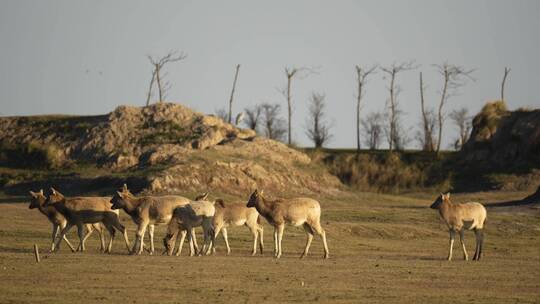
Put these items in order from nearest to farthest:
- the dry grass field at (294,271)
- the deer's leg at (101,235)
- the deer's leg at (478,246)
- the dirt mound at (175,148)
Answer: the dry grass field at (294,271) < the deer's leg at (101,235) < the deer's leg at (478,246) < the dirt mound at (175,148)

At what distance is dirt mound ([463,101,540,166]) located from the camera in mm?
68375

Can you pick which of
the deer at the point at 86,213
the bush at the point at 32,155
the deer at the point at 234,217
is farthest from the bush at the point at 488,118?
the deer at the point at 86,213

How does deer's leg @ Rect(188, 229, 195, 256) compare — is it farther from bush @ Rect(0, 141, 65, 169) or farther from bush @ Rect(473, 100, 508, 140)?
bush @ Rect(473, 100, 508, 140)

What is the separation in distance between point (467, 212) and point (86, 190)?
1070 inches

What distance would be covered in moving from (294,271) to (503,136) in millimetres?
47397

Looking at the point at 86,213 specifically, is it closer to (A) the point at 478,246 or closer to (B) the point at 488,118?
Result: (A) the point at 478,246

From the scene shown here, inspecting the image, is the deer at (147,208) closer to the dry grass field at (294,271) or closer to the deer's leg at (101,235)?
the deer's leg at (101,235)

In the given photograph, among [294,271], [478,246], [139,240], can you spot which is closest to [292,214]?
[294,271]

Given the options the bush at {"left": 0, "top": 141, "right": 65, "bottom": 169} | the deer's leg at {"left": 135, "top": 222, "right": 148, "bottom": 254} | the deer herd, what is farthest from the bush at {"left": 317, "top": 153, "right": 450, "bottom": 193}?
the deer's leg at {"left": 135, "top": 222, "right": 148, "bottom": 254}

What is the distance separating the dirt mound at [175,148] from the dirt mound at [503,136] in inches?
526

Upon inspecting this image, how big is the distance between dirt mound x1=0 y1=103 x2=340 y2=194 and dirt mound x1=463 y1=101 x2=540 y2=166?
1337cm

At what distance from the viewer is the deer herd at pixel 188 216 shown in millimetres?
32625

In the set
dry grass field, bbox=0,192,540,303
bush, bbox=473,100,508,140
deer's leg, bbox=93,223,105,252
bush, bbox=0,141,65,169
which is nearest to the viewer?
dry grass field, bbox=0,192,540,303

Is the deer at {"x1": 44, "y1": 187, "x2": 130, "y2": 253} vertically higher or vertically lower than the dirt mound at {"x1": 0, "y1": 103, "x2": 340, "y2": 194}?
lower
